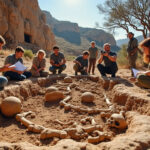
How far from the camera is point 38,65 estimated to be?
5926mm

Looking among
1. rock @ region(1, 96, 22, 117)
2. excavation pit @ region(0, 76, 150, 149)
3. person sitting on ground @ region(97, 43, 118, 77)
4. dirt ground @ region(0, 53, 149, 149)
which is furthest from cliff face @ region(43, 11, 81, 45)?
rock @ region(1, 96, 22, 117)

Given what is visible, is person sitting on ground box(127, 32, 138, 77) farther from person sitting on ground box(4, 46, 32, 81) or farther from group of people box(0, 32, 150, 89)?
person sitting on ground box(4, 46, 32, 81)

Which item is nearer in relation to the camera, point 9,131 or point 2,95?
point 9,131

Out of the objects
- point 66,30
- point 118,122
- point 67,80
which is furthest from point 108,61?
point 66,30

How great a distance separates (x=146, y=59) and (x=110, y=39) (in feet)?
202

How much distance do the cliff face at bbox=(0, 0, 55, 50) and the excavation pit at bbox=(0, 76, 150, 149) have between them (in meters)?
10.6

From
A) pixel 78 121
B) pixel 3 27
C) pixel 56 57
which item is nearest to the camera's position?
pixel 78 121

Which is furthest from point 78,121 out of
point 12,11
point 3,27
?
point 12,11

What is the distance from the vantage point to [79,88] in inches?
201

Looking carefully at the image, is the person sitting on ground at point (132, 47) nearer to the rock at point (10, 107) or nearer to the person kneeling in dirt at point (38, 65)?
the person kneeling in dirt at point (38, 65)

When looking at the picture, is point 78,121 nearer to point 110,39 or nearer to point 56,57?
point 56,57

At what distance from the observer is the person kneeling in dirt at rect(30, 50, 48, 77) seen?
18.9 ft

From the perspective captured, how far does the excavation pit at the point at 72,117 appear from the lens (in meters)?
2.48

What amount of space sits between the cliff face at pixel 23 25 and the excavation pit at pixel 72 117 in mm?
10590
